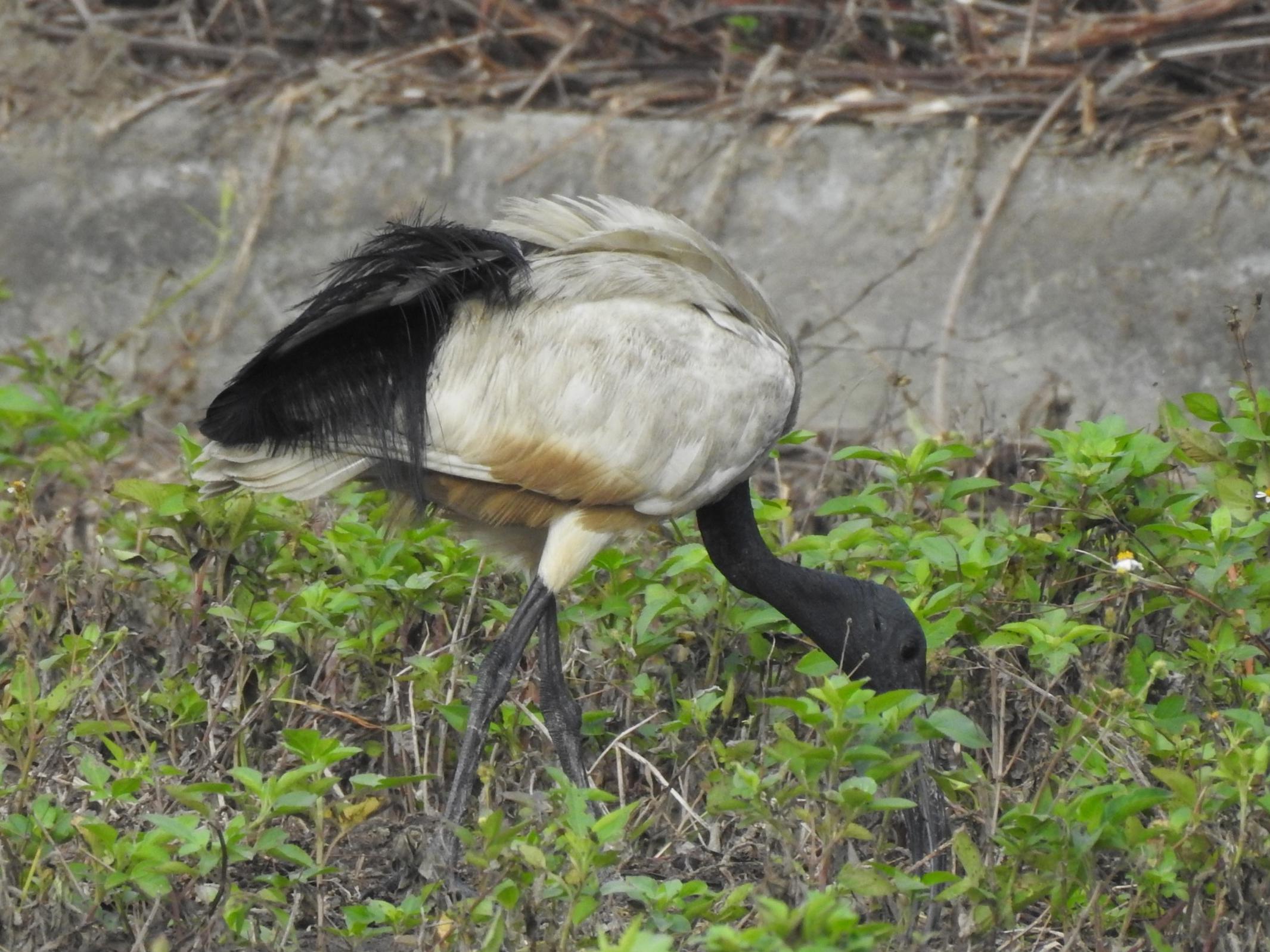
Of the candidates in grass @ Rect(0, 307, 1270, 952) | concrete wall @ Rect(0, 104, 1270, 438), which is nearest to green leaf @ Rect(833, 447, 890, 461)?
grass @ Rect(0, 307, 1270, 952)

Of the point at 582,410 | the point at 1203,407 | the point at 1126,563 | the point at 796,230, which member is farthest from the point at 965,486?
the point at 796,230

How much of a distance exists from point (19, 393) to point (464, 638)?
5.38 feet

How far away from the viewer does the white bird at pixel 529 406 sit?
4434mm

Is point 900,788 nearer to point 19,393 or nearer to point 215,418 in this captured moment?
point 215,418

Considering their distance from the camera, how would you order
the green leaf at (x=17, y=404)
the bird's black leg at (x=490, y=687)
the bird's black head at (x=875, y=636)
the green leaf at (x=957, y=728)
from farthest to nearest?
the green leaf at (x=17, y=404) → the bird's black head at (x=875, y=636) → the bird's black leg at (x=490, y=687) → the green leaf at (x=957, y=728)

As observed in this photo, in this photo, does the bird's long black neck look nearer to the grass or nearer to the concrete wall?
the grass

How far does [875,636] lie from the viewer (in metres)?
4.42

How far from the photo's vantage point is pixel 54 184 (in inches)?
311

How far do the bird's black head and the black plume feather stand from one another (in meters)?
1.05

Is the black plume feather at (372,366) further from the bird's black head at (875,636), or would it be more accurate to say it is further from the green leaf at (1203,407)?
the green leaf at (1203,407)

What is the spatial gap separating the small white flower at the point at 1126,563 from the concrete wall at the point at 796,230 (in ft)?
5.94

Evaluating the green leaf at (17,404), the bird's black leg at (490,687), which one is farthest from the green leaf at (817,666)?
the green leaf at (17,404)

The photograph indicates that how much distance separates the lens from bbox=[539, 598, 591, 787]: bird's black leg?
4.51 metres

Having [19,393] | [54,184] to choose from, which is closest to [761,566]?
[19,393]
